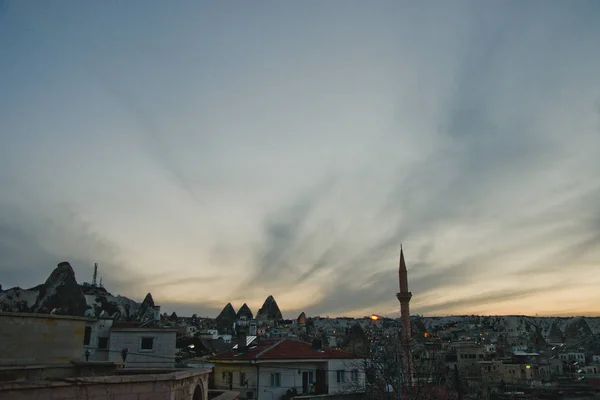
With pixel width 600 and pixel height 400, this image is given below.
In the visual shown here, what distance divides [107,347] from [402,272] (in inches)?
2015

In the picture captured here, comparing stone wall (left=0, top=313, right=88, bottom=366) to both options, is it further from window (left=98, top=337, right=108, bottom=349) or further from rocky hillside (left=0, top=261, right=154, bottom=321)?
rocky hillside (left=0, top=261, right=154, bottom=321)

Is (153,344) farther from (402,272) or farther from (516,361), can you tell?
(516,361)

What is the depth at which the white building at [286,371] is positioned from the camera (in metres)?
Result: 33.2

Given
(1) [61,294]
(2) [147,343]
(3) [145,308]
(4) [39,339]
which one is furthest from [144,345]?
(3) [145,308]

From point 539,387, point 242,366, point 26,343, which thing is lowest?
point 539,387

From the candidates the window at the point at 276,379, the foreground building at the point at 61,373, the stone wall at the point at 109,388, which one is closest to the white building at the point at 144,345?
the window at the point at 276,379

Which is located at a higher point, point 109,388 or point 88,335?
point 88,335

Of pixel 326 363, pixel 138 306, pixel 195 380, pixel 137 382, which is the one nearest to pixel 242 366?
pixel 326 363

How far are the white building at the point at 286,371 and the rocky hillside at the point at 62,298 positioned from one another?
56050 millimetres

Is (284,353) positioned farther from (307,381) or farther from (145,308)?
(145,308)

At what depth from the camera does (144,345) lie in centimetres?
3897

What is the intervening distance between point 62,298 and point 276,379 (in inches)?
2923

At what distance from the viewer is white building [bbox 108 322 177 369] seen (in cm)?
3825

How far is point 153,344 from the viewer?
38625mm
